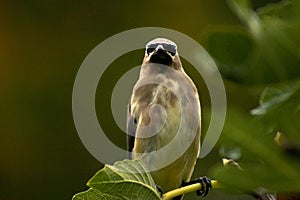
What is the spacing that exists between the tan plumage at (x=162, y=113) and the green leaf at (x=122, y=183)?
0.28 metres

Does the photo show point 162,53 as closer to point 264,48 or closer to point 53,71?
point 264,48

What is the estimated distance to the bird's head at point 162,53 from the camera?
0.76m

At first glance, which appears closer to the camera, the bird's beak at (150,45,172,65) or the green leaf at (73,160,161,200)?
the green leaf at (73,160,161,200)

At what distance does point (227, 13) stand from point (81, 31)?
630 millimetres

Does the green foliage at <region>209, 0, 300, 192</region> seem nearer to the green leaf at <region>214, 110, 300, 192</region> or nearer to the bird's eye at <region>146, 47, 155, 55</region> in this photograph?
the green leaf at <region>214, 110, 300, 192</region>

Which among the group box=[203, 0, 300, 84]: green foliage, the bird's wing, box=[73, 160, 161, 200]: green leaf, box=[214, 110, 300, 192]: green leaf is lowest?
the bird's wing

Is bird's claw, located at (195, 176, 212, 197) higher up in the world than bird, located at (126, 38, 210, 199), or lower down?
higher up

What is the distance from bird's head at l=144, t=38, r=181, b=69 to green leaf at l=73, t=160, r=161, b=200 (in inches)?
16.8

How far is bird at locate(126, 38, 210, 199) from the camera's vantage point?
63 cm

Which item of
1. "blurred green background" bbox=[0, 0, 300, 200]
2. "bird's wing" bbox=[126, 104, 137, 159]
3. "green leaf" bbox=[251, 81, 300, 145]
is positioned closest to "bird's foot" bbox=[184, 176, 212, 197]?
"green leaf" bbox=[251, 81, 300, 145]

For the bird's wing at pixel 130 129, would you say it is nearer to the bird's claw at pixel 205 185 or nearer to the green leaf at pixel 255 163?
the bird's claw at pixel 205 185

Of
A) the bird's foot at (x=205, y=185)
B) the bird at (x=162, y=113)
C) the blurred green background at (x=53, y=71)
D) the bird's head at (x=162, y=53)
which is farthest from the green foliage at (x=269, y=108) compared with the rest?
the blurred green background at (x=53, y=71)

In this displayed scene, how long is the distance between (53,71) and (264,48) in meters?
3.05

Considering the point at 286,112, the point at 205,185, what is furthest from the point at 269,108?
the point at 205,185
